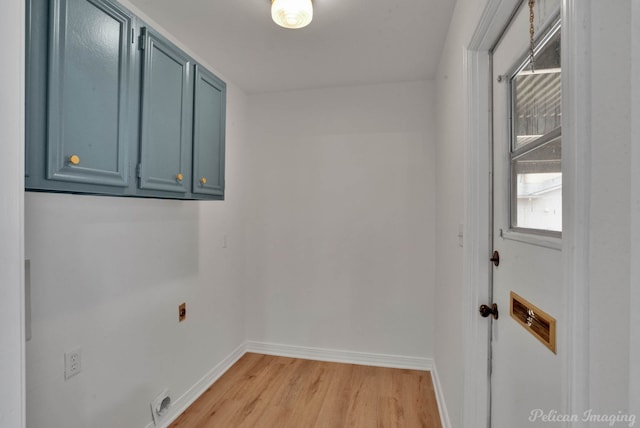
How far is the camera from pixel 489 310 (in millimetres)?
1314

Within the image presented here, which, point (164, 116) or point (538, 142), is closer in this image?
point (538, 142)

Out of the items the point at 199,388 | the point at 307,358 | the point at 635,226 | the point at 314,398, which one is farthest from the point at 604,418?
the point at 307,358

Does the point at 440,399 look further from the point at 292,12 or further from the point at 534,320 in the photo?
the point at 292,12

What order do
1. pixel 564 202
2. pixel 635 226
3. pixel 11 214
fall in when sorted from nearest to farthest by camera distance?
pixel 635 226
pixel 564 202
pixel 11 214

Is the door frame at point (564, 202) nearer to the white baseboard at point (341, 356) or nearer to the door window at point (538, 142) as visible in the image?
the door window at point (538, 142)

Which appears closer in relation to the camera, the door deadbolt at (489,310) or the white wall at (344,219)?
the door deadbolt at (489,310)

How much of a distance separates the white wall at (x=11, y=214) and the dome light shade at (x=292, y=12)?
3.73 ft

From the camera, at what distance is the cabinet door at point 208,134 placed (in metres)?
1.74

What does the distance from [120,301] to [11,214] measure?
3.50 feet

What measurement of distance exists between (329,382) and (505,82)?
2.34 meters

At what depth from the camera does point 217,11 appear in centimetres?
178

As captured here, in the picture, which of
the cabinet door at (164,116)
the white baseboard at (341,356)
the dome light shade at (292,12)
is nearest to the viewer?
the cabinet door at (164,116)

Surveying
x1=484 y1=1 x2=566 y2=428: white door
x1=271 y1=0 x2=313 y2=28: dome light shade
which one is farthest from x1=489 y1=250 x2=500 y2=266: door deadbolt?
x1=271 y1=0 x2=313 y2=28: dome light shade

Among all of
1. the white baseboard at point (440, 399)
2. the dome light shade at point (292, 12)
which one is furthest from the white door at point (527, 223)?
the dome light shade at point (292, 12)
